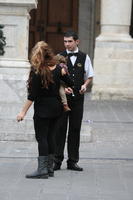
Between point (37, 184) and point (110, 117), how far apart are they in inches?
327

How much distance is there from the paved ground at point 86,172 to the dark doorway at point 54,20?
10307 millimetres

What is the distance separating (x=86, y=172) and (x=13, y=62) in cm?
349

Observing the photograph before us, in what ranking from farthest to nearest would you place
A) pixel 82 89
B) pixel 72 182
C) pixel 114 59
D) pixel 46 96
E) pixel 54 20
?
pixel 54 20 < pixel 114 59 < pixel 82 89 < pixel 46 96 < pixel 72 182

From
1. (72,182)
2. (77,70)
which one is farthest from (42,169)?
(77,70)

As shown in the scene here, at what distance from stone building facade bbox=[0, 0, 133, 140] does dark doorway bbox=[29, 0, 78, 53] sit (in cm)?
32

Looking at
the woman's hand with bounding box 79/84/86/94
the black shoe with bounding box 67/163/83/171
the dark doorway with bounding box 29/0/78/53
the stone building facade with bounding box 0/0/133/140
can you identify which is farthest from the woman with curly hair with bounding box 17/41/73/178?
the dark doorway with bounding box 29/0/78/53

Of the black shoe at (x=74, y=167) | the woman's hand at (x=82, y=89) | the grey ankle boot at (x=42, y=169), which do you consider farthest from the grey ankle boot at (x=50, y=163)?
the woman's hand at (x=82, y=89)

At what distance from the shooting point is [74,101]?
1060 centimetres

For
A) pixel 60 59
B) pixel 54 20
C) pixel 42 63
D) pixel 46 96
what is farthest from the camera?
pixel 54 20

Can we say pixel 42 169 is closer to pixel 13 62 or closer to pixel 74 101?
pixel 74 101

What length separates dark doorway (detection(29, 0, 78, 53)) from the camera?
84.9ft

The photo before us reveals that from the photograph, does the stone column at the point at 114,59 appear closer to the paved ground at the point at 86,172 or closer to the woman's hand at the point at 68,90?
the paved ground at the point at 86,172

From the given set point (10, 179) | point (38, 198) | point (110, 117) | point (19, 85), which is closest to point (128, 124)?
point (110, 117)

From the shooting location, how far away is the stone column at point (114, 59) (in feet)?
72.8
